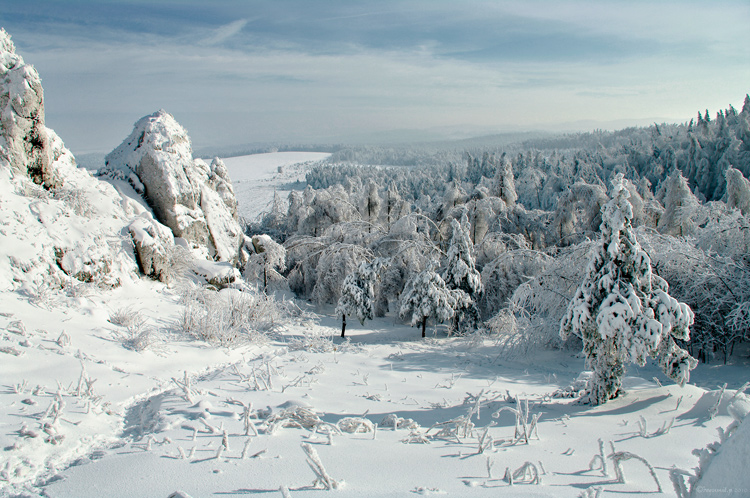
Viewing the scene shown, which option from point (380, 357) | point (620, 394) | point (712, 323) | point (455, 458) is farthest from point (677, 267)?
point (455, 458)

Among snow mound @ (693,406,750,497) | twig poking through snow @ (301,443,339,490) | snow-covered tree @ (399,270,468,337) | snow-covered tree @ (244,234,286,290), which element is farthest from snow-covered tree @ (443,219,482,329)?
→ snow mound @ (693,406,750,497)

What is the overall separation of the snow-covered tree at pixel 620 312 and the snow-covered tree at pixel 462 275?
32.9 feet

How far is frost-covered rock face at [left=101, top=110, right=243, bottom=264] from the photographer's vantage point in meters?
17.4

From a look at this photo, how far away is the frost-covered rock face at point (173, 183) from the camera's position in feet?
57.2

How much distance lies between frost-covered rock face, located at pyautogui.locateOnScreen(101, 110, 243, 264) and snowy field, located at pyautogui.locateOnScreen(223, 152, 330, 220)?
117 feet

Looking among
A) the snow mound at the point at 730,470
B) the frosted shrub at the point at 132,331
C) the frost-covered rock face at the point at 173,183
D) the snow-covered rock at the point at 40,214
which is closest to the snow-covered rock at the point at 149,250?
the snow-covered rock at the point at 40,214

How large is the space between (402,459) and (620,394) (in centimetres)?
601

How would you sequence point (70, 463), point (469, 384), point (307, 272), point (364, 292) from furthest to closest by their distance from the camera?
1. point (307, 272)
2. point (364, 292)
3. point (469, 384)
4. point (70, 463)

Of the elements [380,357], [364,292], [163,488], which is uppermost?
[163,488]

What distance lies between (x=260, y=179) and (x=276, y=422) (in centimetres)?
13145

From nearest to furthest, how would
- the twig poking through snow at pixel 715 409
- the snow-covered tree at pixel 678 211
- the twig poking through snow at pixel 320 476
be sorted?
the twig poking through snow at pixel 320 476 < the twig poking through snow at pixel 715 409 < the snow-covered tree at pixel 678 211

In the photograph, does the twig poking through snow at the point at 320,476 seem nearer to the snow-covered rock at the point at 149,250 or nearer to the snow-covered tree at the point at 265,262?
the snow-covered rock at the point at 149,250

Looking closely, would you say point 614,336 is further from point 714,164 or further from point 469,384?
point 714,164

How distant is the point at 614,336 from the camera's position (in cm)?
783
